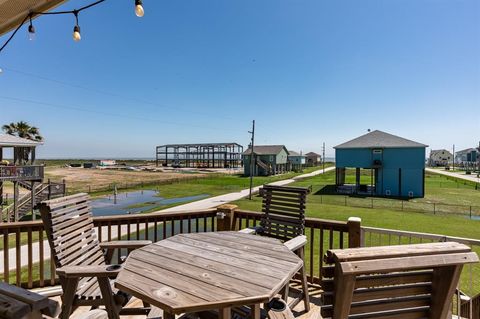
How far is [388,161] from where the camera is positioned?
22203 mm

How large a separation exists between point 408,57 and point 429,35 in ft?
6.49

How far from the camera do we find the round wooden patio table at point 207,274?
126cm

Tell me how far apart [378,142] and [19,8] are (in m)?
25.3

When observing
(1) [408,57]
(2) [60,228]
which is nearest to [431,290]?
(2) [60,228]

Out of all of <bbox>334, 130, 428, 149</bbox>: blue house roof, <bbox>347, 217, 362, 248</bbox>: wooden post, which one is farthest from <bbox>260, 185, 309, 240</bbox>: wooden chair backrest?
<bbox>334, 130, 428, 149</bbox>: blue house roof

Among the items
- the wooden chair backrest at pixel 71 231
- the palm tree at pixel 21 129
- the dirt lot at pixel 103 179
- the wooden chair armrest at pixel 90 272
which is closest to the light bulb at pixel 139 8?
the wooden chair backrest at pixel 71 231

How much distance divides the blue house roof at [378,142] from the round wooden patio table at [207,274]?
23.7 metres

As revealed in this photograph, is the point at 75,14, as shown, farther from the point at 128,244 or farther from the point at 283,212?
the point at 283,212

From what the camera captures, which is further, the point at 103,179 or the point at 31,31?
the point at 103,179

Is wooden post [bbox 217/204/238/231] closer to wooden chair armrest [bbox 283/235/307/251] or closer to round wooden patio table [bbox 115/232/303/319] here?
wooden chair armrest [bbox 283/235/307/251]

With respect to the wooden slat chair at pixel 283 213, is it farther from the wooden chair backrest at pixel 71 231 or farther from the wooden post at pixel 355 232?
the wooden chair backrest at pixel 71 231

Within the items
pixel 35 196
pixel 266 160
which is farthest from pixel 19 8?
pixel 266 160

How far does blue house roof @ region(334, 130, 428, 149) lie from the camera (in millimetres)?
21922

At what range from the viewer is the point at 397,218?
1249cm
